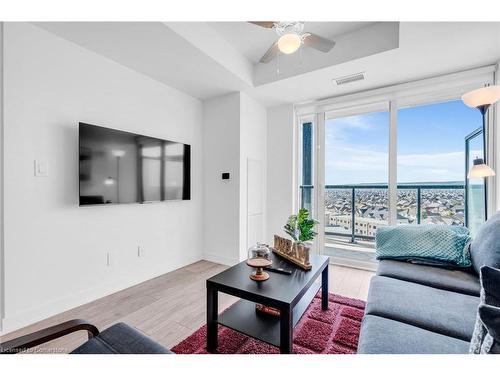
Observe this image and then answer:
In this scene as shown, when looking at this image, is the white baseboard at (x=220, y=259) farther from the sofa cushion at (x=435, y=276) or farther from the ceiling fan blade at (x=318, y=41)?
the ceiling fan blade at (x=318, y=41)

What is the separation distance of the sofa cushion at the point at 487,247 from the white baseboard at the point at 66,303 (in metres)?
3.03

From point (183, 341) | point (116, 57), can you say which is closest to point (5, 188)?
point (116, 57)

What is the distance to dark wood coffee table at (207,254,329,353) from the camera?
4.16ft

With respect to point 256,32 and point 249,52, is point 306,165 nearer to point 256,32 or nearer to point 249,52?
point 249,52

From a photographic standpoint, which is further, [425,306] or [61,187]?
[61,187]

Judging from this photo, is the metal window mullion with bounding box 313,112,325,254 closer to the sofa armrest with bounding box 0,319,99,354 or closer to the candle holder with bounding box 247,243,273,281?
the candle holder with bounding box 247,243,273,281

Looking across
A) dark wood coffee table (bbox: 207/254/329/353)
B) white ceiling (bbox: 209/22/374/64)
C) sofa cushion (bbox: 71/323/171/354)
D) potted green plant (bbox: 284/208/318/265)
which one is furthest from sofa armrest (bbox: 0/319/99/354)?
white ceiling (bbox: 209/22/374/64)

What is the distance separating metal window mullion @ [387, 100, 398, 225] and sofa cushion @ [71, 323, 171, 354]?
9.88 ft

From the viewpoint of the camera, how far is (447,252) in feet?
6.17

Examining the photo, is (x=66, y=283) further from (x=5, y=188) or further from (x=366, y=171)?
(x=366, y=171)

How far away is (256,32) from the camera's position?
2.54 metres

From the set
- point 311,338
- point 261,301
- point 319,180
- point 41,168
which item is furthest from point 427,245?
point 41,168

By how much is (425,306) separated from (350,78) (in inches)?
99.2
